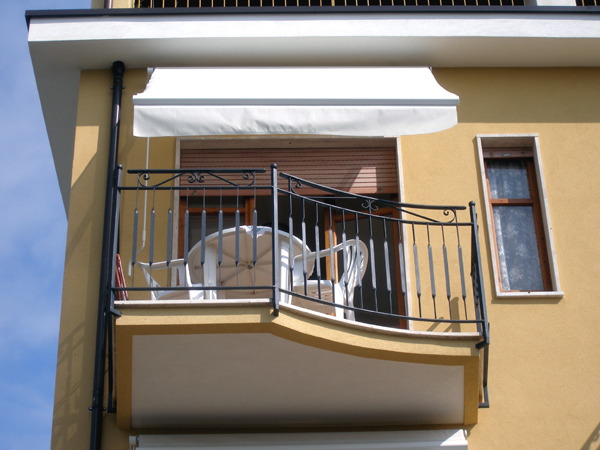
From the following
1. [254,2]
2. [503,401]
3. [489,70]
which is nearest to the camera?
[503,401]

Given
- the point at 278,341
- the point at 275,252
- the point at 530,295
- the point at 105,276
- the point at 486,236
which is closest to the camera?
the point at 275,252

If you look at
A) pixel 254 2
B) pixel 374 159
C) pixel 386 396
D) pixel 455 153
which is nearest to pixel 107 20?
pixel 254 2

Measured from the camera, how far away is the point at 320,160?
762cm

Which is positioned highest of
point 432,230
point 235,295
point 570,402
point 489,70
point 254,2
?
point 254,2

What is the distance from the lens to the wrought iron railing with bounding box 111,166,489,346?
5723 millimetres

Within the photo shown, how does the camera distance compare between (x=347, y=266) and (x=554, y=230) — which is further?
(x=554, y=230)

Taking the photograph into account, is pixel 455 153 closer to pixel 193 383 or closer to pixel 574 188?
pixel 574 188

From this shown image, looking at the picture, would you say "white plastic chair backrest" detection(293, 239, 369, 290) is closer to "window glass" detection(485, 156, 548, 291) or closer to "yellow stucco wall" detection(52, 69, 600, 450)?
"yellow stucco wall" detection(52, 69, 600, 450)

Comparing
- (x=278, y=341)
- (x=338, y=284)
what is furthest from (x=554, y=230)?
(x=278, y=341)

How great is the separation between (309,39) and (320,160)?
4.02 ft

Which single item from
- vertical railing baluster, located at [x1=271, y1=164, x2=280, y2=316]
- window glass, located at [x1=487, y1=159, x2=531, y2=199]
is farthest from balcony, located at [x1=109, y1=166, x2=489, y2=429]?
window glass, located at [x1=487, y1=159, x2=531, y2=199]

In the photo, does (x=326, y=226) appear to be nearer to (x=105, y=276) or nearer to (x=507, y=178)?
(x=507, y=178)

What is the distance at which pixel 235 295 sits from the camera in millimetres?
6762

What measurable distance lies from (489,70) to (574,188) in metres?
1.60
